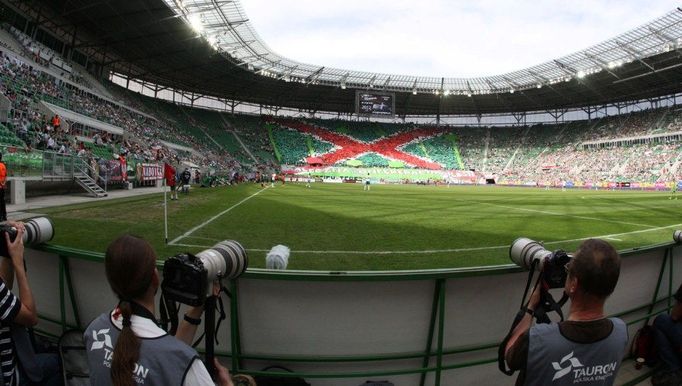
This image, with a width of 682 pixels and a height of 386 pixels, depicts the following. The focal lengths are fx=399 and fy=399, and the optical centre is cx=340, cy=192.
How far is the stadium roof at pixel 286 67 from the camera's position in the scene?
38.2 metres

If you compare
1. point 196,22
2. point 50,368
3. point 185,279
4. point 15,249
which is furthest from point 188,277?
point 196,22

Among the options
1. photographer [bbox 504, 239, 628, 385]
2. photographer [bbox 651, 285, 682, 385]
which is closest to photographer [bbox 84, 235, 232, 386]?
photographer [bbox 504, 239, 628, 385]

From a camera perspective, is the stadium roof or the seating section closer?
the seating section

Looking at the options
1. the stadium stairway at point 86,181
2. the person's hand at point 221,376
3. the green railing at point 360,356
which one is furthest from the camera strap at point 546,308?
the stadium stairway at point 86,181

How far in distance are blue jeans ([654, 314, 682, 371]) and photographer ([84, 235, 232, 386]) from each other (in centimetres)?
460

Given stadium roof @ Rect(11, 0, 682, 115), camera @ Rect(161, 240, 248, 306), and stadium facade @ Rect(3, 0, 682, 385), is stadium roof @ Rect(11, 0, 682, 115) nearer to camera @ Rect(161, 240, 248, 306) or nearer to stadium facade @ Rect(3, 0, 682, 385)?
stadium facade @ Rect(3, 0, 682, 385)

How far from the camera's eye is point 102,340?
2049 millimetres

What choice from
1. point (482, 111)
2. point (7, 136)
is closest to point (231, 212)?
point (7, 136)

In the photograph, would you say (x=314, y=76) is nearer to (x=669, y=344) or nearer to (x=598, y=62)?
(x=598, y=62)

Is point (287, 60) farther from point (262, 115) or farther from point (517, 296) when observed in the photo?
point (517, 296)

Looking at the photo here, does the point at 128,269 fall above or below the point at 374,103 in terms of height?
below

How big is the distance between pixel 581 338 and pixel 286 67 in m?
61.6

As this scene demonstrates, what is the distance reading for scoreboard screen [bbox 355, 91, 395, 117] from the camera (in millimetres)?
65188

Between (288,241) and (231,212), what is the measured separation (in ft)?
21.3
